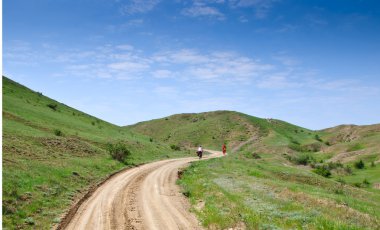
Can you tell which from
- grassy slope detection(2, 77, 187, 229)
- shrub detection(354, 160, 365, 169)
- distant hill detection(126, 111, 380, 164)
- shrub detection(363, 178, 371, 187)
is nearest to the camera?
grassy slope detection(2, 77, 187, 229)

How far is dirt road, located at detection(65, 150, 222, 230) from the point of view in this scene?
19.2 m

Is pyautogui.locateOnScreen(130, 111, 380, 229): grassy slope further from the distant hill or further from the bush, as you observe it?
the bush

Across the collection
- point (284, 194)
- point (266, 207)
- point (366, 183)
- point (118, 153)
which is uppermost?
point (118, 153)

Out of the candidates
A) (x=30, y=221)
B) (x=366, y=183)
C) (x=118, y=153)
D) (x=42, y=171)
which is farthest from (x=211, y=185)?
(x=366, y=183)

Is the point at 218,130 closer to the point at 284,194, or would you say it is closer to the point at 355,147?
the point at 355,147

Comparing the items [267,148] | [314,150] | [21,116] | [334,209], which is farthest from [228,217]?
[314,150]

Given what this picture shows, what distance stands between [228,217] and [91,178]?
18.5 m

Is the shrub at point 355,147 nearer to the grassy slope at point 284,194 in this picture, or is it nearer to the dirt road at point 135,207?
the grassy slope at point 284,194

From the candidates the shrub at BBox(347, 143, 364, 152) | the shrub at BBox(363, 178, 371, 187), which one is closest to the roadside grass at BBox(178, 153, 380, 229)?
the shrub at BBox(363, 178, 371, 187)

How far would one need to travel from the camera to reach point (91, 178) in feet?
112

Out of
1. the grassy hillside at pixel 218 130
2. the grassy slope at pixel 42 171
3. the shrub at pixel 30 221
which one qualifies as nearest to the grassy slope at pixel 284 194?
the grassy slope at pixel 42 171

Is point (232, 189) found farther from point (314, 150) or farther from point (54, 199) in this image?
point (314, 150)

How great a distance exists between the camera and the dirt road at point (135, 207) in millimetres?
19156

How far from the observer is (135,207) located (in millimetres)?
22969
